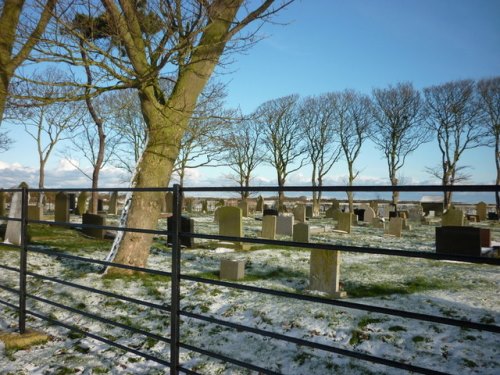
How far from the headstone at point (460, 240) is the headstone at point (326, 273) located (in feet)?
15.3

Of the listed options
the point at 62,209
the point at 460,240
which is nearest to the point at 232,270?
the point at 460,240

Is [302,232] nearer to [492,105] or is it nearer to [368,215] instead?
[368,215]

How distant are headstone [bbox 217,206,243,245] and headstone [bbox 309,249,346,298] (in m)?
5.01

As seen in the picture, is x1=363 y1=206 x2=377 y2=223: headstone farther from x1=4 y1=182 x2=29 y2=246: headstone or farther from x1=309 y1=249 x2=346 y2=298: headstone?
x1=4 y1=182 x2=29 y2=246: headstone

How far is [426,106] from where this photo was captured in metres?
34.9

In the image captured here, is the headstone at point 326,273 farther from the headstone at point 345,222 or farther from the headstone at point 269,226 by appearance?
the headstone at point 345,222

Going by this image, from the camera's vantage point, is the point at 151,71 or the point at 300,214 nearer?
the point at 151,71

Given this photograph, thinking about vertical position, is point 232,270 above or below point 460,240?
below

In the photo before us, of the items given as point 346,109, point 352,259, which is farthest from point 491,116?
point 352,259

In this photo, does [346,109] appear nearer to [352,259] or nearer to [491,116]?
[491,116]

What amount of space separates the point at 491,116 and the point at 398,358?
3410 centimetres

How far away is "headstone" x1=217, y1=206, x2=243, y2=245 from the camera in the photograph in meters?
12.0

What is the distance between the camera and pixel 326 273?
6988mm

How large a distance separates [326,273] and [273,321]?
6.64ft
